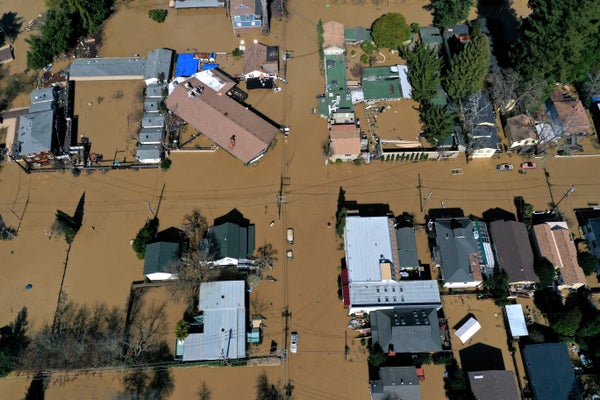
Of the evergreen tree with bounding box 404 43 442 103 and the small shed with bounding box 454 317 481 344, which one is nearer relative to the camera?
the small shed with bounding box 454 317 481 344

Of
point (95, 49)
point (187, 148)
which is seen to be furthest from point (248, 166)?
point (95, 49)

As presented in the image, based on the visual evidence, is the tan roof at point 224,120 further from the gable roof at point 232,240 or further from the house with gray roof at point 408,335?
the house with gray roof at point 408,335

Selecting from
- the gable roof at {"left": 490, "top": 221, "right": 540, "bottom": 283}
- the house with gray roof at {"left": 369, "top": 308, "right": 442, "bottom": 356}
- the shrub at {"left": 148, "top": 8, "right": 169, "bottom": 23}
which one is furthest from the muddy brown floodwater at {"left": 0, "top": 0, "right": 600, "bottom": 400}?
the shrub at {"left": 148, "top": 8, "right": 169, "bottom": 23}

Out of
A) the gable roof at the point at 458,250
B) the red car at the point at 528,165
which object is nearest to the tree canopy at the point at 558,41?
the red car at the point at 528,165

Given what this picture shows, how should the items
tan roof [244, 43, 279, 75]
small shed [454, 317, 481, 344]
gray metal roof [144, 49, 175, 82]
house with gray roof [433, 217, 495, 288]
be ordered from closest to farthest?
small shed [454, 317, 481, 344]
house with gray roof [433, 217, 495, 288]
gray metal roof [144, 49, 175, 82]
tan roof [244, 43, 279, 75]

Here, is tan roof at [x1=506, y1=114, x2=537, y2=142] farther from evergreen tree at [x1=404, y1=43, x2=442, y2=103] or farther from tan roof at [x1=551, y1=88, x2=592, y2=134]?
evergreen tree at [x1=404, y1=43, x2=442, y2=103]

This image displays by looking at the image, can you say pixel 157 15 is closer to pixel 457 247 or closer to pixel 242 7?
pixel 242 7
